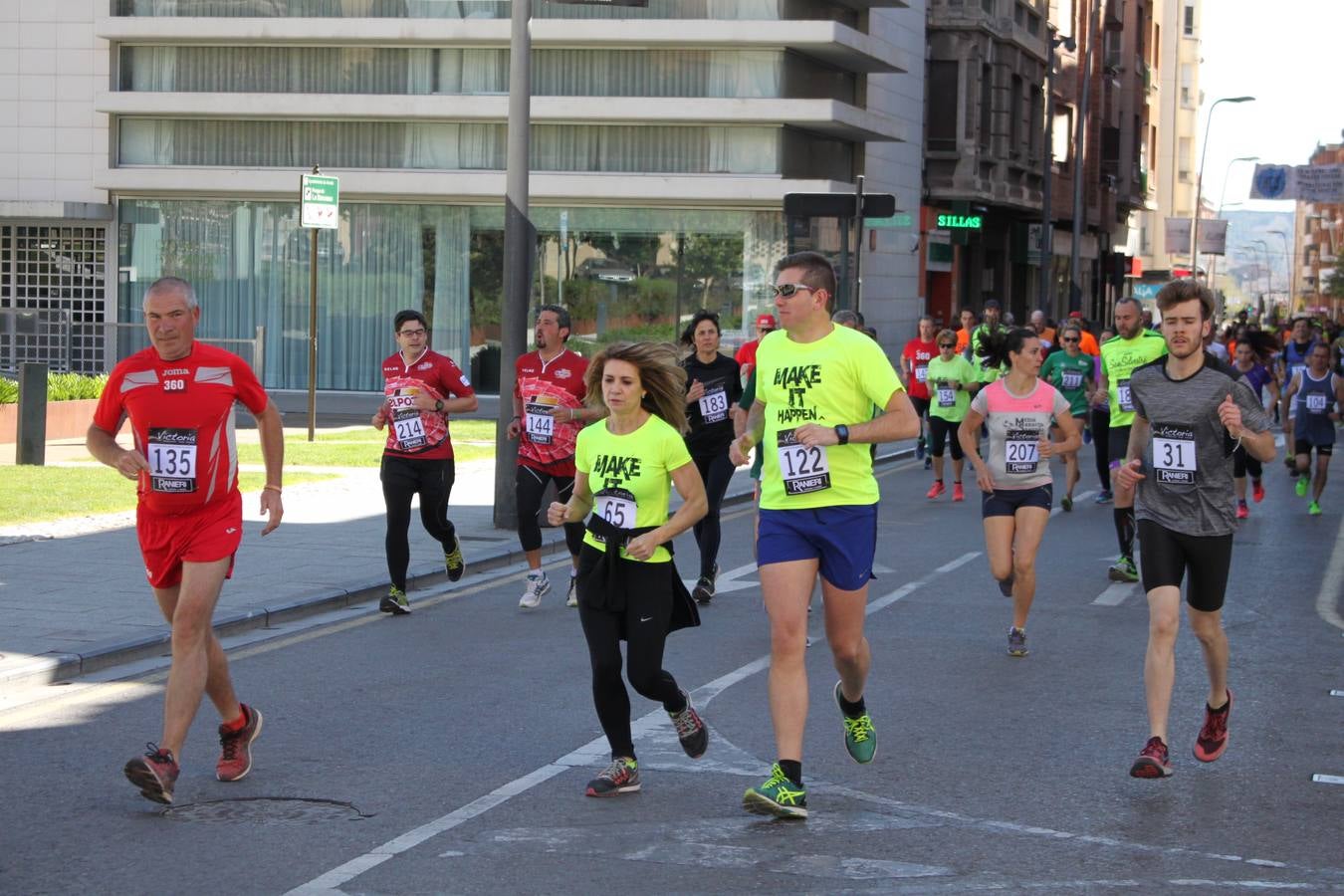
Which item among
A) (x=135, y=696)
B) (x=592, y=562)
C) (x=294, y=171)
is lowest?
(x=135, y=696)

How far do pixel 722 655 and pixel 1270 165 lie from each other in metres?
52.7

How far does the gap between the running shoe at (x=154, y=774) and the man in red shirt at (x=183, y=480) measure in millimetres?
143

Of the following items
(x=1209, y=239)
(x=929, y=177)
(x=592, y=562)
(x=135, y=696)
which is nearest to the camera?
(x=592, y=562)

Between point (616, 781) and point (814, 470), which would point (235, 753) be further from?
point (814, 470)

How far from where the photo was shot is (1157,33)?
Answer: 7944 centimetres

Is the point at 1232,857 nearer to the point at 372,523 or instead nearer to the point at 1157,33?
the point at 372,523

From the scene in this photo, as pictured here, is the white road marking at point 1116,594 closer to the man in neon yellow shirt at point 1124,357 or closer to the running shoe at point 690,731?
the man in neon yellow shirt at point 1124,357

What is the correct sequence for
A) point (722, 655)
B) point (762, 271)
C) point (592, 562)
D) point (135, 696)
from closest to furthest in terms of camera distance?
point (592, 562) < point (135, 696) < point (722, 655) < point (762, 271)

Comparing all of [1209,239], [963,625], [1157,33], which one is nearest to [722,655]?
[963,625]

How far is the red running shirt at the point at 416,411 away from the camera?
38.2ft

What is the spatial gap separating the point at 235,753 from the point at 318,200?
1583 cm

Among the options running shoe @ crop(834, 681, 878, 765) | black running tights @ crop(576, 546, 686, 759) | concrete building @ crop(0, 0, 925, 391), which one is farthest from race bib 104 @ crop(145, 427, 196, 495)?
concrete building @ crop(0, 0, 925, 391)

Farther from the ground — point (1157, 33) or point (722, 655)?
point (1157, 33)

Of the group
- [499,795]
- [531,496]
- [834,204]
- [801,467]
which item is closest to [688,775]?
[499,795]
